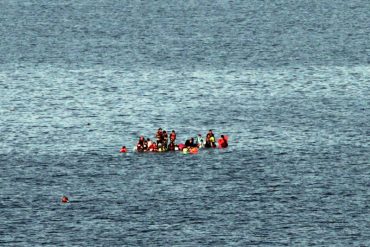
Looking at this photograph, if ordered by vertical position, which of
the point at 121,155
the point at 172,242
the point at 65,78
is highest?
the point at 65,78

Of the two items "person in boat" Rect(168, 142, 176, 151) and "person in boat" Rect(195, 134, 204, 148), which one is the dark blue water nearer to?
"person in boat" Rect(168, 142, 176, 151)

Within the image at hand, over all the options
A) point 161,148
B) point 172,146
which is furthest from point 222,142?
point 161,148

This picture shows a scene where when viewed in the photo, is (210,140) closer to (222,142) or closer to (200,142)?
(200,142)

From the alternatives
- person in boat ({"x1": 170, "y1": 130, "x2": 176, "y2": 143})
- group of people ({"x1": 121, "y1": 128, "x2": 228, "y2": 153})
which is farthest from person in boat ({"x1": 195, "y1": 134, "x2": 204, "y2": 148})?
person in boat ({"x1": 170, "y1": 130, "x2": 176, "y2": 143})

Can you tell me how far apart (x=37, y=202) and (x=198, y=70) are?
240 feet

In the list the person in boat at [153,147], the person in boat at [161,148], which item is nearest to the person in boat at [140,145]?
the person in boat at [153,147]

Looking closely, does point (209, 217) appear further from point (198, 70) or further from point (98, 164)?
point (198, 70)

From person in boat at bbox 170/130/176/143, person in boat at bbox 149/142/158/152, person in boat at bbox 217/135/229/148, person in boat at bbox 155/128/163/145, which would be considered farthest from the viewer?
person in boat at bbox 217/135/229/148

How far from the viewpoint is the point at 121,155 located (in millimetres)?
136750

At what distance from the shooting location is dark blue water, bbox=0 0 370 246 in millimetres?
113562

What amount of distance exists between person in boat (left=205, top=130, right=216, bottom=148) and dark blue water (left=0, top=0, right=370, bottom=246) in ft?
3.22

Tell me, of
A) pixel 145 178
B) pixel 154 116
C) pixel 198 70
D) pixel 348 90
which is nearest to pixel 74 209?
pixel 145 178

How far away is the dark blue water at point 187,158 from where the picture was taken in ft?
373

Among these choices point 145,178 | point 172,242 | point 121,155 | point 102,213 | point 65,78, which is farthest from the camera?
point 65,78
